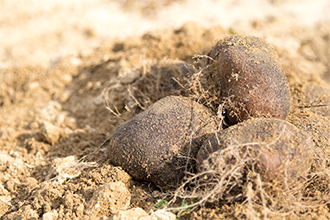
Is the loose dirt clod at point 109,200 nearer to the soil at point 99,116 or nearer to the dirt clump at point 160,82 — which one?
the soil at point 99,116

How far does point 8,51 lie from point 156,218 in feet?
14.1

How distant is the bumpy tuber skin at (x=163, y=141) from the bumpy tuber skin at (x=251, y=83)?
264mm

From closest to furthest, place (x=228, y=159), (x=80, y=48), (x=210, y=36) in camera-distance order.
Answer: (x=228, y=159) < (x=210, y=36) < (x=80, y=48)

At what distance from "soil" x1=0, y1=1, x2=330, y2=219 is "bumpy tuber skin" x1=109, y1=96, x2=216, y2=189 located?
0.51 ft

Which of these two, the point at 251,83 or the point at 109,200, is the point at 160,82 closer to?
the point at 251,83

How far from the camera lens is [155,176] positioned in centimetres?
231

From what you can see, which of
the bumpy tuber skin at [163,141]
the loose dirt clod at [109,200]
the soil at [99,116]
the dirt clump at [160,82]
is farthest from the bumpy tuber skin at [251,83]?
the loose dirt clod at [109,200]

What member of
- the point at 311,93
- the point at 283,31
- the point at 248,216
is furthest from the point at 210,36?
the point at 248,216

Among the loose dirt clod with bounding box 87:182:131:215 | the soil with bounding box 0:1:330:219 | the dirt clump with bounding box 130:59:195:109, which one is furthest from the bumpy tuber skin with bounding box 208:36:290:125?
the loose dirt clod with bounding box 87:182:131:215

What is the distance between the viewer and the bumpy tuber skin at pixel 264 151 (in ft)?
6.15

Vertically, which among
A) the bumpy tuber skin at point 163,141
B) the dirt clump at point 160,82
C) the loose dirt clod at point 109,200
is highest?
the dirt clump at point 160,82

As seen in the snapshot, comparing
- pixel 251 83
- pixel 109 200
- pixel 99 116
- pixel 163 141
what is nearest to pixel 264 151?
pixel 251 83

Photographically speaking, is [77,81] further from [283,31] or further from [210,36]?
[283,31]

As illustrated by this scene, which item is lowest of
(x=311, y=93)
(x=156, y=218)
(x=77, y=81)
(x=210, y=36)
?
(x=156, y=218)
